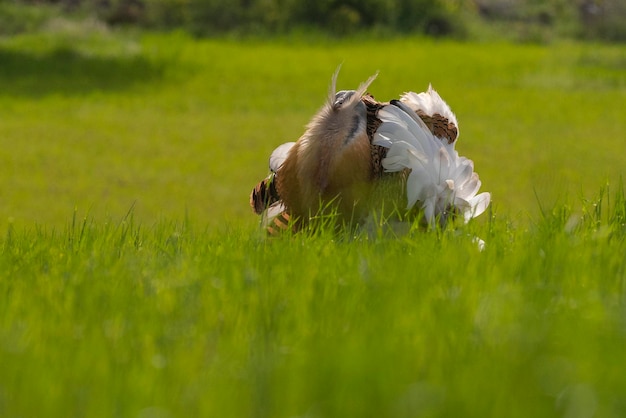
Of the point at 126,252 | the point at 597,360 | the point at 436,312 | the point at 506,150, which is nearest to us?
the point at 597,360

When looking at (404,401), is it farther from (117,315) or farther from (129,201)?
(129,201)

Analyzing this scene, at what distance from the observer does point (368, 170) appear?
4.39m

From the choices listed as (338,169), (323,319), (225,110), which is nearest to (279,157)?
(338,169)

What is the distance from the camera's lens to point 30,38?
66.9 ft

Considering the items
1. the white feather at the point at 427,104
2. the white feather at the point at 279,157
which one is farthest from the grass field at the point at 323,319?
the white feather at the point at 427,104

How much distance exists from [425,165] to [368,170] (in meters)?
0.24

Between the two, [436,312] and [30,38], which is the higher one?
[436,312]

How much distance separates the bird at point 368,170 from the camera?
434cm

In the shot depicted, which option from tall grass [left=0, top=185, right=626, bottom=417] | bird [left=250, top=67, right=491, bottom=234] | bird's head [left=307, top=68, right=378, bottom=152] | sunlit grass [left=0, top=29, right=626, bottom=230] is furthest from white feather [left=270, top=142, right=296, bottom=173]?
sunlit grass [left=0, top=29, right=626, bottom=230]

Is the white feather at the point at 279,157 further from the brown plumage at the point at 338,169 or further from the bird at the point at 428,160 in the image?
the bird at the point at 428,160

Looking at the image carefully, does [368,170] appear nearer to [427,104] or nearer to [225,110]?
[427,104]

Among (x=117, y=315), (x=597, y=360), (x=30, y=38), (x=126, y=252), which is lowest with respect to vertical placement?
(x=30, y=38)

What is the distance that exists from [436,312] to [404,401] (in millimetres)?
821

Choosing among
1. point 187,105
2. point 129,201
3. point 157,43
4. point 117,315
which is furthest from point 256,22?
point 117,315
